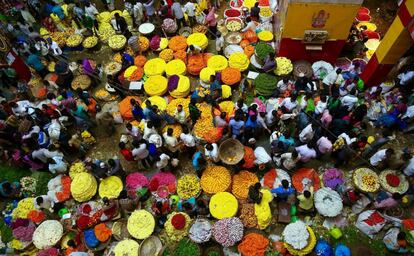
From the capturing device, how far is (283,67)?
12555mm

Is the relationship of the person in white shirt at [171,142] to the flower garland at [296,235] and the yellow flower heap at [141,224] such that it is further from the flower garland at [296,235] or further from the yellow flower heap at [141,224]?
the flower garland at [296,235]

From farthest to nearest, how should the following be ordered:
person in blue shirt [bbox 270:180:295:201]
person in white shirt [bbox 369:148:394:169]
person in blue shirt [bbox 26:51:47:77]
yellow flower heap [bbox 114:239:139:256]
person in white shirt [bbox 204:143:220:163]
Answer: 1. person in blue shirt [bbox 26:51:47:77]
2. person in white shirt [bbox 204:143:220:163]
3. person in white shirt [bbox 369:148:394:169]
4. person in blue shirt [bbox 270:180:295:201]
5. yellow flower heap [bbox 114:239:139:256]

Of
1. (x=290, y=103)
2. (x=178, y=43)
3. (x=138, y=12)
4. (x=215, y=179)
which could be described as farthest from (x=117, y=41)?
(x=290, y=103)

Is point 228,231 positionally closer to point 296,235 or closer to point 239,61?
point 296,235

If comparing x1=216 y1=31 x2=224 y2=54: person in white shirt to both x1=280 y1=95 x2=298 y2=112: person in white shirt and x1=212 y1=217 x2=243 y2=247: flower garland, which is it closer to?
x1=280 y1=95 x2=298 y2=112: person in white shirt

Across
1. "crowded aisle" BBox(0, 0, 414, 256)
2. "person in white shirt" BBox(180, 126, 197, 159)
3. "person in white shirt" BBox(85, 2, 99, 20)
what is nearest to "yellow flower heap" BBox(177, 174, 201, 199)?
"crowded aisle" BBox(0, 0, 414, 256)

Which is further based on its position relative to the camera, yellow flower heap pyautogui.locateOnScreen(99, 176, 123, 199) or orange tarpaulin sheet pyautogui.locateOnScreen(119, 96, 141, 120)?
orange tarpaulin sheet pyautogui.locateOnScreen(119, 96, 141, 120)

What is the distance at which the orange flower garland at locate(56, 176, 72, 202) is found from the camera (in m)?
10.2

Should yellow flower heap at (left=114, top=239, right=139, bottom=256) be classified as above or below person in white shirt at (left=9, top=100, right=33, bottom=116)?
below

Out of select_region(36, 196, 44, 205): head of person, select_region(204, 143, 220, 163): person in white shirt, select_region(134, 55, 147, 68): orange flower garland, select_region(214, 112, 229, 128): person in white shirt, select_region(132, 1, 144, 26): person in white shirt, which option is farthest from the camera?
select_region(132, 1, 144, 26): person in white shirt

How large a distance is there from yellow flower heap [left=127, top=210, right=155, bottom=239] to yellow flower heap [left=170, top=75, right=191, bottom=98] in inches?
185

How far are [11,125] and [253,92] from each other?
9094mm

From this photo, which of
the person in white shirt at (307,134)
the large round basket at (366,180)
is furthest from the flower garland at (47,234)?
the large round basket at (366,180)

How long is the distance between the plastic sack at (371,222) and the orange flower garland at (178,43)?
9328 millimetres
